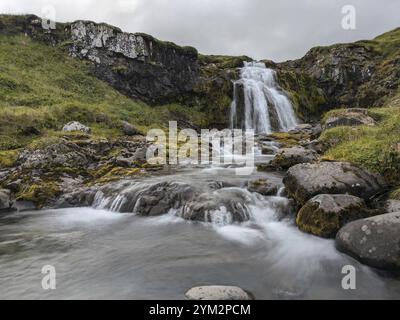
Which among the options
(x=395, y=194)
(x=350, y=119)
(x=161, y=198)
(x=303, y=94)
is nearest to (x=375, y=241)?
(x=395, y=194)

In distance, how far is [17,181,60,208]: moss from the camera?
603 inches

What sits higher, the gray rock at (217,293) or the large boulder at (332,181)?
the large boulder at (332,181)

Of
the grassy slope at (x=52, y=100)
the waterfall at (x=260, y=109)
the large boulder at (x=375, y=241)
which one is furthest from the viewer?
the waterfall at (x=260, y=109)

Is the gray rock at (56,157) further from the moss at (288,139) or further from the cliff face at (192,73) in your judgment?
the cliff face at (192,73)

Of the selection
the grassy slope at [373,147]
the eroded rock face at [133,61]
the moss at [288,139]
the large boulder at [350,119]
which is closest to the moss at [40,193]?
the grassy slope at [373,147]

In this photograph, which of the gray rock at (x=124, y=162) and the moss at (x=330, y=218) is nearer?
the moss at (x=330, y=218)

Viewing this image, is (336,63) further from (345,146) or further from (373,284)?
(373,284)

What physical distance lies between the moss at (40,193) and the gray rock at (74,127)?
875cm

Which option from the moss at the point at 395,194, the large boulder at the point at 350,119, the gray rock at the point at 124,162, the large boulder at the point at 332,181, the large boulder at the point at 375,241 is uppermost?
the large boulder at the point at 350,119

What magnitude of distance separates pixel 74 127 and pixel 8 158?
6417mm

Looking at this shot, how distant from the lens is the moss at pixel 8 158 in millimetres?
18212

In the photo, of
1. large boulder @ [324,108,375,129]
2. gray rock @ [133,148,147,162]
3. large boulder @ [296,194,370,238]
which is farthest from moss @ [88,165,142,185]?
large boulder @ [324,108,375,129]
